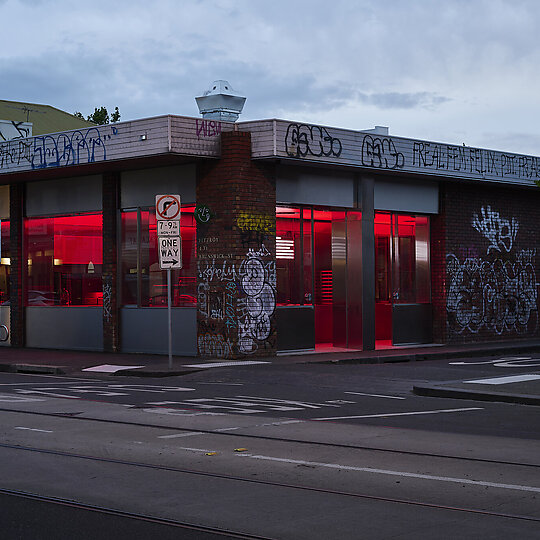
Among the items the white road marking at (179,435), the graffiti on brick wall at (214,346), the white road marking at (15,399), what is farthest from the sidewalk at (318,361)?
the white road marking at (179,435)

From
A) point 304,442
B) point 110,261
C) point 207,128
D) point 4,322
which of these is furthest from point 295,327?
point 304,442

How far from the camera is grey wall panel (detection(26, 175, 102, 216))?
76.6ft

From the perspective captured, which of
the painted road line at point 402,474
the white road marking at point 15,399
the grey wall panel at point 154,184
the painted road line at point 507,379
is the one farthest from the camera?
the grey wall panel at point 154,184

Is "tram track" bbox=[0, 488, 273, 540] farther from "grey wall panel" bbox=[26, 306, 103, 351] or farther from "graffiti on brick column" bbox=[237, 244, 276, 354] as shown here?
"grey wall panel" bbox=[26, 306, 103, 351]

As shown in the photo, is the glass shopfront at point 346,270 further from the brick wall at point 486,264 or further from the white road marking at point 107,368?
the white road marking at point 107,368

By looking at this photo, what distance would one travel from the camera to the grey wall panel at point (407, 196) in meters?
23.7

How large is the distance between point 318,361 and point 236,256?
2898 millimetres

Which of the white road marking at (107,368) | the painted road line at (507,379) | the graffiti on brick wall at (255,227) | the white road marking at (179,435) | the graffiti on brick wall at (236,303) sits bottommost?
the painted road line at (507,379)

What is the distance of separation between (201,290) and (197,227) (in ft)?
4.65

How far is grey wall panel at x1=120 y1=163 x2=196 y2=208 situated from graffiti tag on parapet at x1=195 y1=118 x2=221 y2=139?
104 centimetres

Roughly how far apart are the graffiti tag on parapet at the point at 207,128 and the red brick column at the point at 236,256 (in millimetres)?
199

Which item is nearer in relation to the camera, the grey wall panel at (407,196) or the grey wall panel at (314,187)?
the grey wall panel at (314,187)

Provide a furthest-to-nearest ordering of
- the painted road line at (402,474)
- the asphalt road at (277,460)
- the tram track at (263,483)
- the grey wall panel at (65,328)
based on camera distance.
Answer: the grey wall panel at (65,328)
the painted road line at (402,474)
the tram track at (263,483)
the asphalt road at (277,460)

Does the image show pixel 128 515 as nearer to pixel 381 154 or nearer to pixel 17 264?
pixel 381 154
